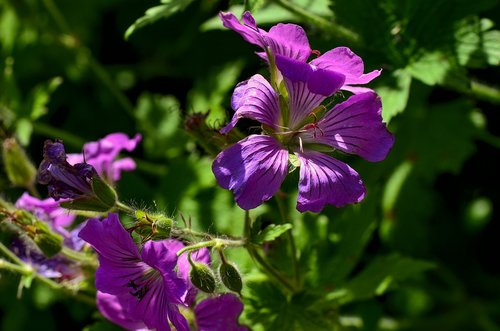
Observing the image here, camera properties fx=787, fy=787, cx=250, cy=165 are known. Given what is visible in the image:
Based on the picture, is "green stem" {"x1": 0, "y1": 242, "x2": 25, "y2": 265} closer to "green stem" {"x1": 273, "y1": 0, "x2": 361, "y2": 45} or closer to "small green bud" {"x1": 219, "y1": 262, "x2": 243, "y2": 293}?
"small green bud" {"x1": 219, "y1": 262, "x2": 243, "y2": 293}

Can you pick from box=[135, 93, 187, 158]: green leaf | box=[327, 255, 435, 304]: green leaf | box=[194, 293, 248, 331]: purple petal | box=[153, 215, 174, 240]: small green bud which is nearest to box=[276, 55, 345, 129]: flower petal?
box=[153, 215, 174, 240]: small green bud

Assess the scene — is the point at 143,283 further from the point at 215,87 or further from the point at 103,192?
the point at 215,87

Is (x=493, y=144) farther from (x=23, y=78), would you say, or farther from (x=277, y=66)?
(x=23, y=78)

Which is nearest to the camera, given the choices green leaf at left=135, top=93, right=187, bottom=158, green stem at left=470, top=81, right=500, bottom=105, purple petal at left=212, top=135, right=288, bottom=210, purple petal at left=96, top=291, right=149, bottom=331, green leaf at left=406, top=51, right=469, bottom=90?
purple petal at left=212, top=135, right=288, bottom=210

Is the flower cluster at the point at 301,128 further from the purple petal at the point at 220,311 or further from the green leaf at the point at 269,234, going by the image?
the purple petal at the point at 220,311

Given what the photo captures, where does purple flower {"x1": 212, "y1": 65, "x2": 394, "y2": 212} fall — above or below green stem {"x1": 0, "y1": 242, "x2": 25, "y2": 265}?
above

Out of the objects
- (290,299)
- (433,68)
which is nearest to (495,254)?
(433,68)
